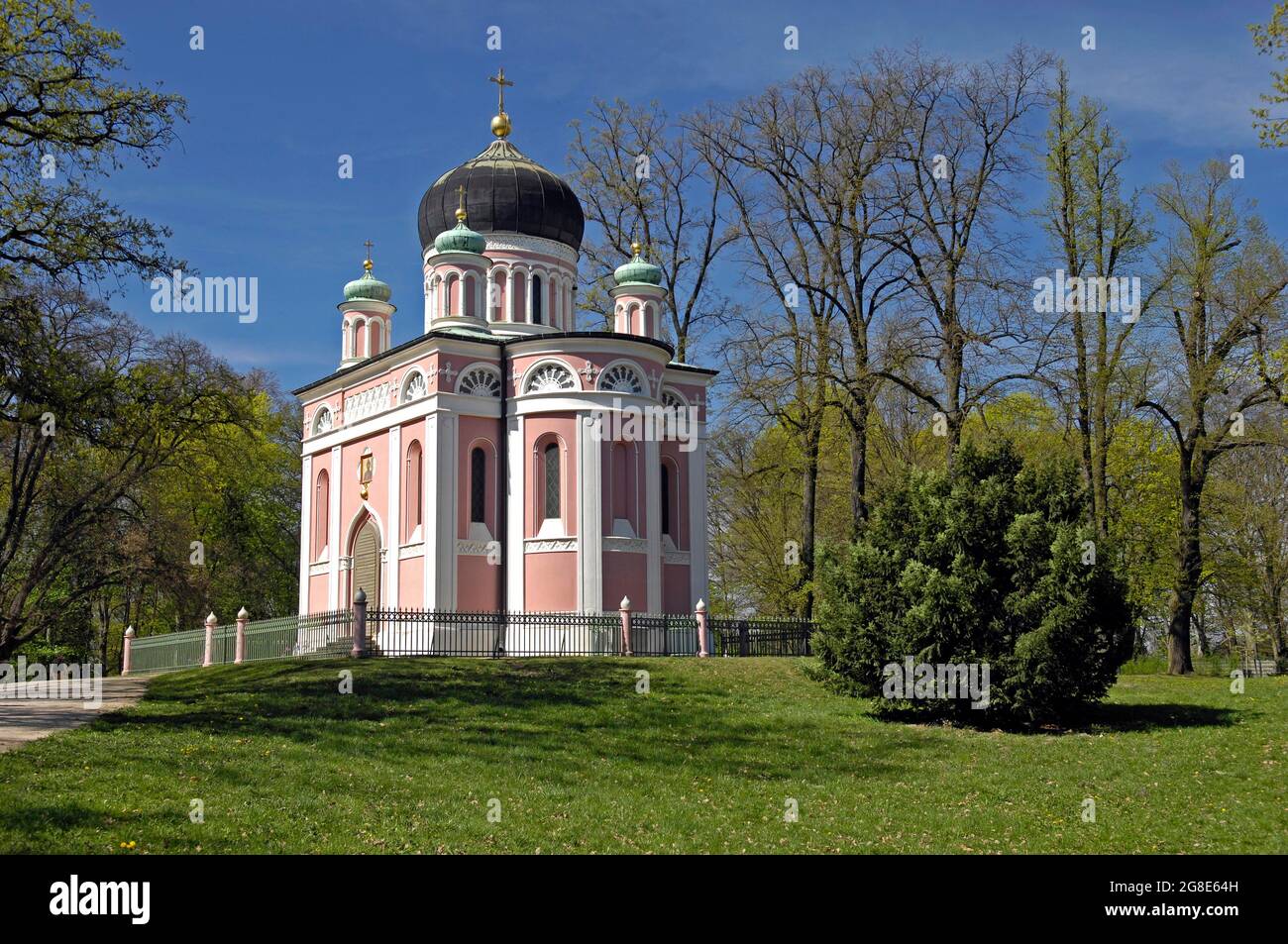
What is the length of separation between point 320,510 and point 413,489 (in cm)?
505

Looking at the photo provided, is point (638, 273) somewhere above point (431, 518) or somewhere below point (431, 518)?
above

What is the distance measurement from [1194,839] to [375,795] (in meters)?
7.79

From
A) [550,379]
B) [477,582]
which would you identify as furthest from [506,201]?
[477,582]

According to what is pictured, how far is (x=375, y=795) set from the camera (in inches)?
504

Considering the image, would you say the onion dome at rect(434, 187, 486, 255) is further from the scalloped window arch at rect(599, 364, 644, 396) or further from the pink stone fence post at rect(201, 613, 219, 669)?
the pink stone fence post at rect(201, 613, 219, 669)

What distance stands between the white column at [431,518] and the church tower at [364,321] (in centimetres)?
745

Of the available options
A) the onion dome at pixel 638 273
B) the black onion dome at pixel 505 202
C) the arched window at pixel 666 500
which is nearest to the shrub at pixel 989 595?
the arched window at pixel 666 500

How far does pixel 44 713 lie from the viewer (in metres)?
17.5

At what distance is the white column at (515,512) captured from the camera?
27859mm

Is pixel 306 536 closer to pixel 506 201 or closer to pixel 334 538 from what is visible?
pixel 334 538

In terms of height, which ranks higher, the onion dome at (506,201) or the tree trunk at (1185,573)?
the onion dome at (506,201)

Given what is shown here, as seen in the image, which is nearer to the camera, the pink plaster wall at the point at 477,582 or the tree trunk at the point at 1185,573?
the tree trunk at the point at 1185,573

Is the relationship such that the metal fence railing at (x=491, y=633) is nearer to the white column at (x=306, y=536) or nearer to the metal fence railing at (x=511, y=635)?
the metal fence railing at (x=511, y=635)

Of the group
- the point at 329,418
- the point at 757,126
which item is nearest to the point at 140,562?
the point at 329,418
